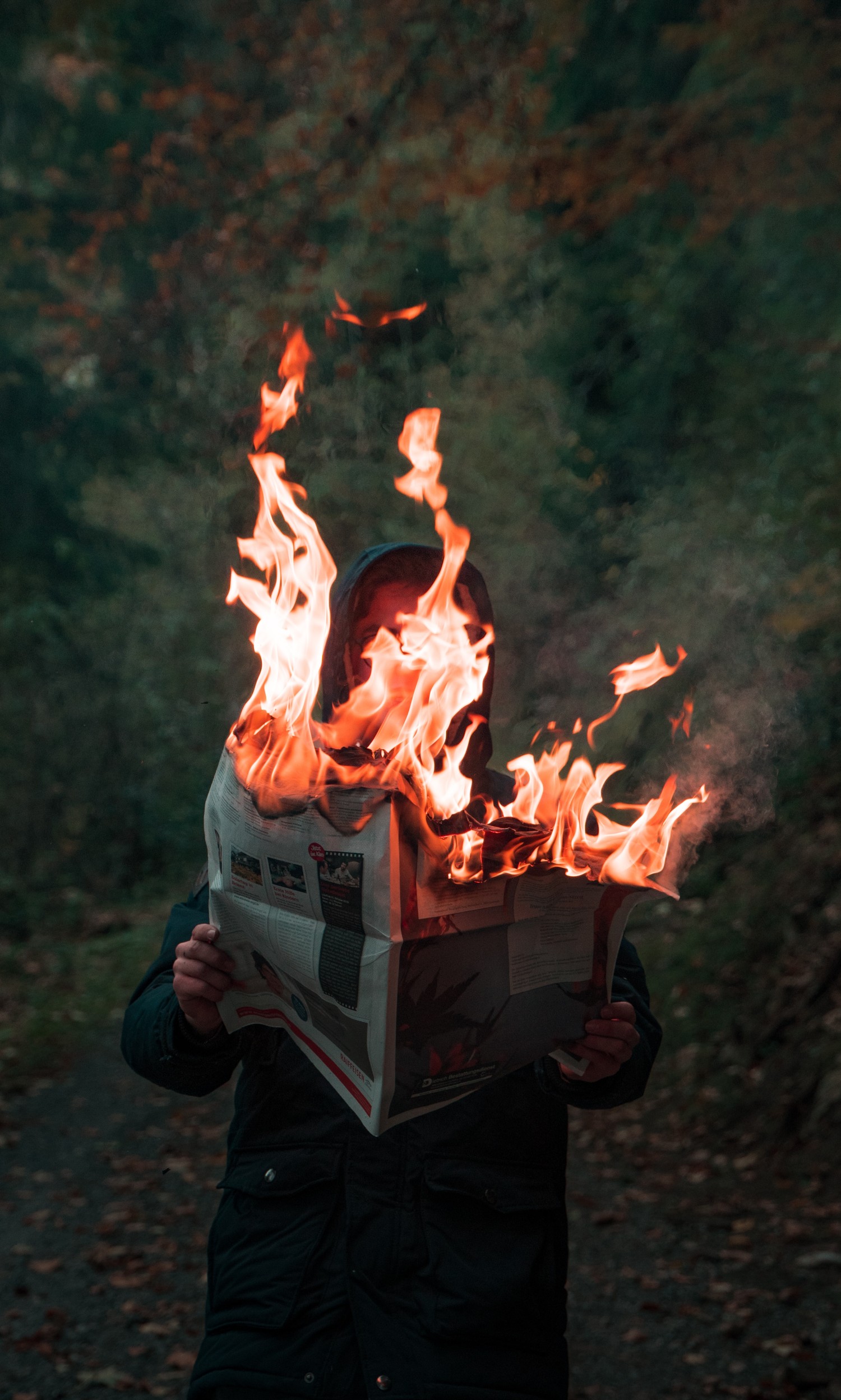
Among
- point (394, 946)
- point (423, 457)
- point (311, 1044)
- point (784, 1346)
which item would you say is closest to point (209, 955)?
point (311, 1044)

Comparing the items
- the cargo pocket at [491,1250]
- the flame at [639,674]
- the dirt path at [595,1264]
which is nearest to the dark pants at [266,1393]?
the cargo pocket at [491,1250]

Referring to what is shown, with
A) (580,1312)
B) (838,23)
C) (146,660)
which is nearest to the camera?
(580,1312)

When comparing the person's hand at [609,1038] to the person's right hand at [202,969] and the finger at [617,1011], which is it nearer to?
the finger at [617,1011]

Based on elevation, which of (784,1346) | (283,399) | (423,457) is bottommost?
(784,1346)

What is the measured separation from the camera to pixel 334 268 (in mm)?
7672

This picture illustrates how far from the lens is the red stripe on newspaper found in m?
1.43

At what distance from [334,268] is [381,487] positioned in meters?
1.67

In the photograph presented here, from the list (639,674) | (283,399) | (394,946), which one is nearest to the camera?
(394,946)

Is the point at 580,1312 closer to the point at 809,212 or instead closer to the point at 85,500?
the point at 809,212

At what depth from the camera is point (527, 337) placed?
8969 mm

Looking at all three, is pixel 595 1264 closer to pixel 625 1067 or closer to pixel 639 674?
pixel 625 1067

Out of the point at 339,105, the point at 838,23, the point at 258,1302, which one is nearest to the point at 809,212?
the point at 838,23

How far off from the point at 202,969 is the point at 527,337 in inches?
327

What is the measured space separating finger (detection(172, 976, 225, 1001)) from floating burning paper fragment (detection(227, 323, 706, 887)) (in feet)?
1.06
